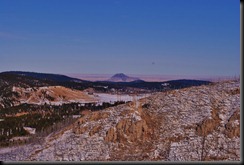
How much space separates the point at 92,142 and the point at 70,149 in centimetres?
50

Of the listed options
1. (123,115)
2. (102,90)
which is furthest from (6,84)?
(123,115)

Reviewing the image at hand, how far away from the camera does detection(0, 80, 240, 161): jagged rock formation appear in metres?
8.15

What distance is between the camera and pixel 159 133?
8906 millimetres

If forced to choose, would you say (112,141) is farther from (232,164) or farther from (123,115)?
(232,164)

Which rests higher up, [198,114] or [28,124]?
[198,114]

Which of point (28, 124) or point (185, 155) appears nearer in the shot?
point (185, 155)

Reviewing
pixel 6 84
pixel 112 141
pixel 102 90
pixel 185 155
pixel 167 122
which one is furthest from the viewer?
pixel 102 90

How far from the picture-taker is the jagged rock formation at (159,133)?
815cm

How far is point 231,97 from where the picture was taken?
32.4ft

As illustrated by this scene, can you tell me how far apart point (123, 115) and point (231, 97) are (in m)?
2.72

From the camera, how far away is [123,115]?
375 inches

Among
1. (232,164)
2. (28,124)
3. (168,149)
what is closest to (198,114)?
(168,149)

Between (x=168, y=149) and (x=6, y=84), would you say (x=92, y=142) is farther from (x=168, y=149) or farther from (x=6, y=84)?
(x=6, y=84)

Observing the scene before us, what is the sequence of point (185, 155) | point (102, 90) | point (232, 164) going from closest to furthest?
point (232, 164), point (185, 155), point (102, 90)
